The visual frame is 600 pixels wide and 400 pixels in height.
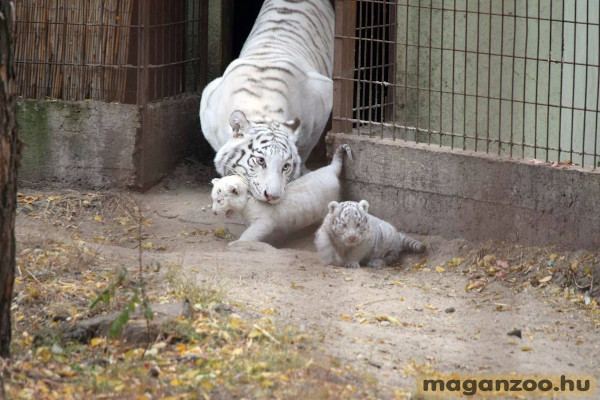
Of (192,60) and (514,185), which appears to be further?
(192,60)

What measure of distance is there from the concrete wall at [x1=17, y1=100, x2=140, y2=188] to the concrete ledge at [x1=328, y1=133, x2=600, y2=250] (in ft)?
5.05

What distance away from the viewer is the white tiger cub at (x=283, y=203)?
6.34 m

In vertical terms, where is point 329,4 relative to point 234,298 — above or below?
above

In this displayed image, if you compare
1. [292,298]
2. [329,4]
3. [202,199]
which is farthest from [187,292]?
[329,4]

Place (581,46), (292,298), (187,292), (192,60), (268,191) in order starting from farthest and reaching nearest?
(192,60) → (581,46) → (268,191) → (292,298) → (187,292)

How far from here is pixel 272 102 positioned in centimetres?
726

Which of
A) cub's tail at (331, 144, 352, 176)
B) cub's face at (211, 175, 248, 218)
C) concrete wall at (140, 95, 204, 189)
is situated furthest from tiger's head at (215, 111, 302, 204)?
concrete wall at (140, 95, 204, 189)

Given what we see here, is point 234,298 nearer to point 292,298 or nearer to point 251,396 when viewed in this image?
point 292,298

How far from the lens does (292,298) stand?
195 inches

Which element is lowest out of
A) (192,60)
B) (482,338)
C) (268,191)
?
(482,338)

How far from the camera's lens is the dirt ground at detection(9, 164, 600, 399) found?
13.9ft

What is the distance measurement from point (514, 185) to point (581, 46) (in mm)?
1889

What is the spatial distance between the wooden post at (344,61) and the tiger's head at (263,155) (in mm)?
392

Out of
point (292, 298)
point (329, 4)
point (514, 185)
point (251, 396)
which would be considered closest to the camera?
point (251, 396)
